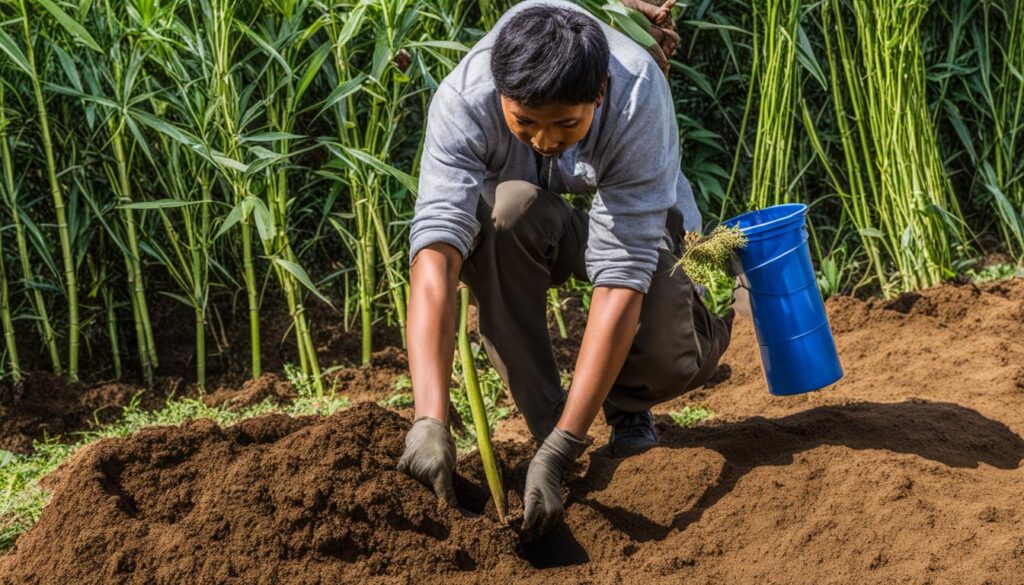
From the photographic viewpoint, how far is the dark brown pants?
238cm

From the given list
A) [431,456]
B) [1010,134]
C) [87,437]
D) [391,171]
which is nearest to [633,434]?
[431,456]

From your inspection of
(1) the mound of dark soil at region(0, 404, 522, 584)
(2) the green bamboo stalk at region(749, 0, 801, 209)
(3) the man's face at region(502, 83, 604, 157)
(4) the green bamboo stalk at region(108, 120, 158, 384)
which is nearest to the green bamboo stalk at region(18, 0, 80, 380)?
(4) the green bamboo stalk at region(108, 120, 158, 384)

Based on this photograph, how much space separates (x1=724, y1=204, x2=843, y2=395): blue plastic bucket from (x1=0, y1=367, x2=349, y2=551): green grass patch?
1116 mm

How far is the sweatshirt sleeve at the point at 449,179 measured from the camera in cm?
213

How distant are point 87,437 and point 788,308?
1764mm

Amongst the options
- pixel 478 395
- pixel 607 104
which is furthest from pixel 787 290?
pixel 478 395

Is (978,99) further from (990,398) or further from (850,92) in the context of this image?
(990,398)

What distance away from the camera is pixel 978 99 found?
13.6 feet

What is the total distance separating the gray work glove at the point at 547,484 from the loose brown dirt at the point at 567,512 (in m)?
0.07

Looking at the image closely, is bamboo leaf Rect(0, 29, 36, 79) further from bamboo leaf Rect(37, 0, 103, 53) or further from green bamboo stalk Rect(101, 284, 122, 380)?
green bamboo stalk Rect(101, 284, 122, 380)

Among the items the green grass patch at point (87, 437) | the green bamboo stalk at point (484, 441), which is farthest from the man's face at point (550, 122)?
the green grass patch at point (87, 437)

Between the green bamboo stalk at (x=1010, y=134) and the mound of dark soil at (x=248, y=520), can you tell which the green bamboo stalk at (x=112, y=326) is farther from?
the green bamboo stalk at (x=1010, y=134)

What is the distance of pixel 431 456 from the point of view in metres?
1.96

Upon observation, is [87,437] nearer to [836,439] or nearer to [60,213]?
[60,213]
